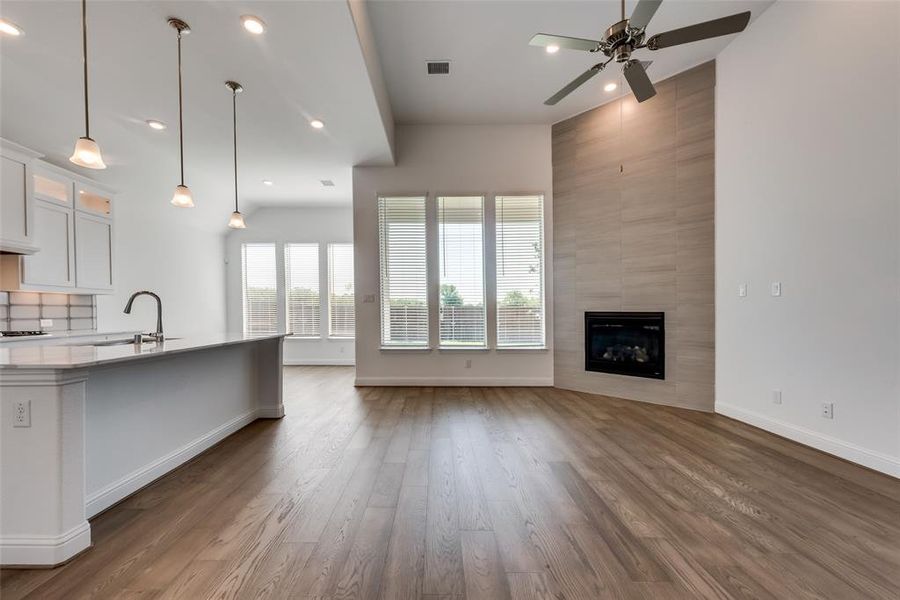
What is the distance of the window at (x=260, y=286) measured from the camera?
24.1 ft

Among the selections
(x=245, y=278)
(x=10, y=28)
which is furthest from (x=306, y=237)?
(x=10, y=28)

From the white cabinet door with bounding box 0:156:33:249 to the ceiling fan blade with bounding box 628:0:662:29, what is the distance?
5632 mm

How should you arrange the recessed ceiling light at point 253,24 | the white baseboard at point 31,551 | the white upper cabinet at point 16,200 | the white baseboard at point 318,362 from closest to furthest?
the white baseboard at point 31,551
the recessed ceiling light at point 253,24
the white upper cabinet at point 16,200
the white baseboard at point 318,362

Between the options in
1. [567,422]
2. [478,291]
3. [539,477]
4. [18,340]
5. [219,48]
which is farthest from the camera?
[478,291]

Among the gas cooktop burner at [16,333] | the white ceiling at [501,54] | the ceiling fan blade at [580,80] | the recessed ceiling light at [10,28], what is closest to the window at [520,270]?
the white ceiling at [501,54]

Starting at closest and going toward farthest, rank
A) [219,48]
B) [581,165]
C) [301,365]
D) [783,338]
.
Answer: [219,48], [783,338], [581,165], [301,365]

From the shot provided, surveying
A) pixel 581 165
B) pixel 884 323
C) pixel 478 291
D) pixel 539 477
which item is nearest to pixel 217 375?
pixel 539 477

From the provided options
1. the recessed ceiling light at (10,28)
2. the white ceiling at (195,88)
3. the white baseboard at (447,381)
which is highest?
the recessed ceiling light at (10,28)

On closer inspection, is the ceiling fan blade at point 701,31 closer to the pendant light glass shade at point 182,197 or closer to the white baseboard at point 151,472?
the pendant light glass shade at point 182,197

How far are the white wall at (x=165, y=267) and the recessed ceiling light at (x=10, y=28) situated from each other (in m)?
2.73

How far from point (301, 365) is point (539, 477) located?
5.99m

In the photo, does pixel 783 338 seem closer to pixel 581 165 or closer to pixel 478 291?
pixel 581 165

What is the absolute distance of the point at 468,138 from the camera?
501 centimetres

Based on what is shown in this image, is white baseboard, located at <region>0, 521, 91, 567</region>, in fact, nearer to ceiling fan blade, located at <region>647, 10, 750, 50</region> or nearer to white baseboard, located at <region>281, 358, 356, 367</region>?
ceiling fan blade, located at <region>647, 10, 750, 50</region>
